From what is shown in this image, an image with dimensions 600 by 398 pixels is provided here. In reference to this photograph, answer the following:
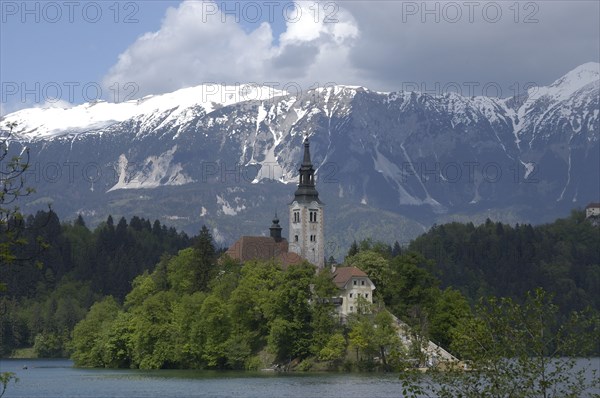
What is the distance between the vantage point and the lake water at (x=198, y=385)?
95188 mm

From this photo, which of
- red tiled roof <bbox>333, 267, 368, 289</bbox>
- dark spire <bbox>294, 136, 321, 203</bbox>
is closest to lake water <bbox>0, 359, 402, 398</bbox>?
red tiled roof <bbox>333, 267, 368, 289</bbox>

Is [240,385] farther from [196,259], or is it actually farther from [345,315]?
[196,259]

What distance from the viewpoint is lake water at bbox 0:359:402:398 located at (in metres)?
95.2

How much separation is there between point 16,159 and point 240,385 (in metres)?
78.4

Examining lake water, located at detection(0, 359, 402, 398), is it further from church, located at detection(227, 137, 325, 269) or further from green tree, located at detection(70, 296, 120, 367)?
church, located at detection(227, 137, 325, 269)

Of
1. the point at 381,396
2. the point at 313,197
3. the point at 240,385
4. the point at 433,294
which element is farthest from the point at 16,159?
the point at 313,197

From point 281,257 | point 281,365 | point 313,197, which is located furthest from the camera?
point 313,197

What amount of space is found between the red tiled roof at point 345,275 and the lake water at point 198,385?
753 inches

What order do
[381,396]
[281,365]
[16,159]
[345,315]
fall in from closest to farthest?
[16,159], [381,396], [281,365], [345,315]

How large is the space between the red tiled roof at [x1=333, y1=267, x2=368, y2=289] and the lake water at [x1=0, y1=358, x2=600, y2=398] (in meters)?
19.2

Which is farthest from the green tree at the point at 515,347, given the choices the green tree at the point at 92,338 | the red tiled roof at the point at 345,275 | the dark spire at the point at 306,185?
the dark spire at the point at 306,185

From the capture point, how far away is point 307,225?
571 ft

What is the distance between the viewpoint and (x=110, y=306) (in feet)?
536

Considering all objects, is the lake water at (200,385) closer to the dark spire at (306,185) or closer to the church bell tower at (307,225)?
the church bell tower at (307,225)
